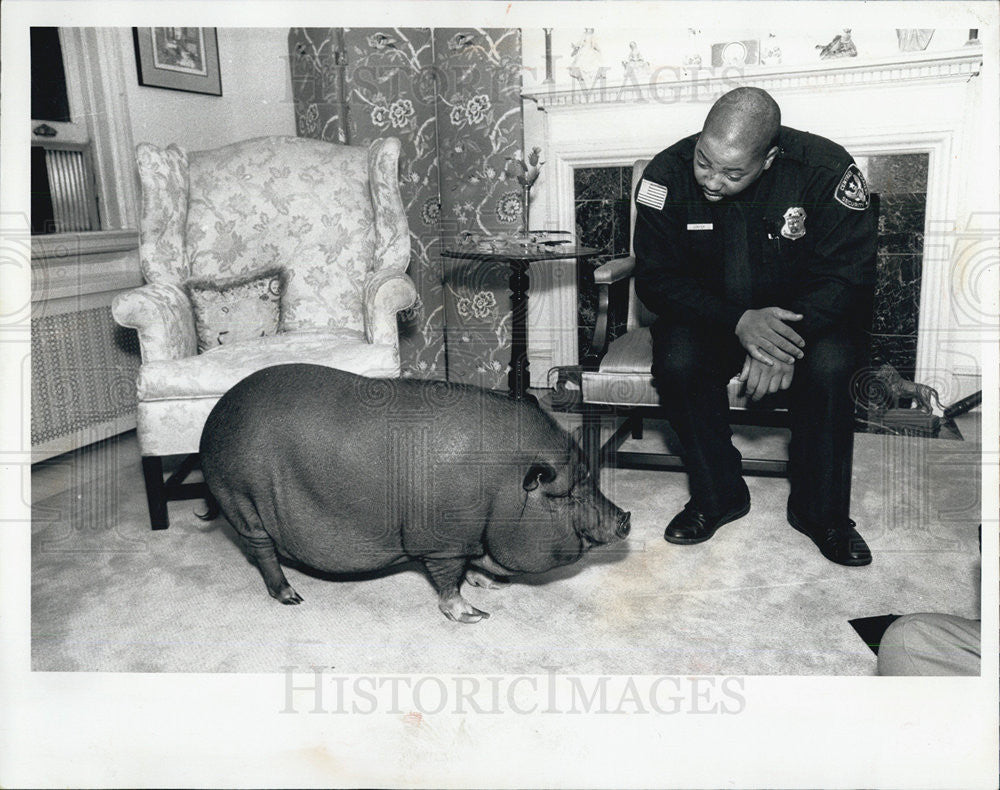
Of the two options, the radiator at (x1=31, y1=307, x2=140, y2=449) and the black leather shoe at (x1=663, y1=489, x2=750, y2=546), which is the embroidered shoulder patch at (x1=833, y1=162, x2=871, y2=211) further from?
the radiator at (x1=31, y1=307, x2=140, y2=449)

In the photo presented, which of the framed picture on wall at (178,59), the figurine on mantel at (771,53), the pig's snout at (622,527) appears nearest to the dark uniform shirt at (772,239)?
the pig's snout at (622,527)

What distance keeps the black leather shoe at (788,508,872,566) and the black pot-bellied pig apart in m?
0.74

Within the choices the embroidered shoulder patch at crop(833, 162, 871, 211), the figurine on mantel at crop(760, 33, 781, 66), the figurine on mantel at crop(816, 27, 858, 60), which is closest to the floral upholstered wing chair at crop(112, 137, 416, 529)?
the embroidered shoulder patch at crop(833, 162, 871, 211)

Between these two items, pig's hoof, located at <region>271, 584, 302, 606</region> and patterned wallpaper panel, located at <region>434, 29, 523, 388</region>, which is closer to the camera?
pig's hoof, located at <region>271, 584, 302, 606</region>

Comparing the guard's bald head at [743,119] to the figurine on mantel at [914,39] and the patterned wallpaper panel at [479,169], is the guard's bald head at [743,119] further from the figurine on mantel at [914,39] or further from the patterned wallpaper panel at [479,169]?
the patterned wallpaper panel at [479,169]

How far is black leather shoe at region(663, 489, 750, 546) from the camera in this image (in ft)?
7.10

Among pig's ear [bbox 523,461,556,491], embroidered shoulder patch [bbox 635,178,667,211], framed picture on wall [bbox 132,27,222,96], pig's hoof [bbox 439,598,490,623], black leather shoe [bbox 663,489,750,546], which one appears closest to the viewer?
pig's ear [bbox 523,461,556,491]

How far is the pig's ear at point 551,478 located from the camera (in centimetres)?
160

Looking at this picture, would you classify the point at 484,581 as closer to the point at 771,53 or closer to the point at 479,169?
the point at 479,169

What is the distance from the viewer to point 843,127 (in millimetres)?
2965

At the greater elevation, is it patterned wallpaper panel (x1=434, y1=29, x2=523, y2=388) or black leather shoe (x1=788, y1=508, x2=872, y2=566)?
patterned wallpaper panel (x1=434, y1=29, x2=523, y2=388)

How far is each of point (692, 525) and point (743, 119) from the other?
3.67 feet

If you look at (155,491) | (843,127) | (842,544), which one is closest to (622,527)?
(842,544)

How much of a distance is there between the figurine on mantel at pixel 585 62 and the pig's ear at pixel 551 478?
2098 millimetres
